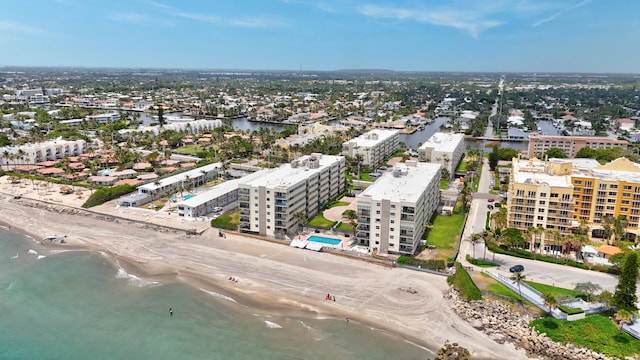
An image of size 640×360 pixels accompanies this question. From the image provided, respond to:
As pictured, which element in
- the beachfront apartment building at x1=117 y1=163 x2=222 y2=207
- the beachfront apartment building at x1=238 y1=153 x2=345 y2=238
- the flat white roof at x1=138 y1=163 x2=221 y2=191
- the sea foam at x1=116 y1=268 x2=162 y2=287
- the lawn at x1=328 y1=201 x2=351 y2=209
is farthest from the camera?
the flat white roof at x1=138 y1=163 x2=221 y2=191

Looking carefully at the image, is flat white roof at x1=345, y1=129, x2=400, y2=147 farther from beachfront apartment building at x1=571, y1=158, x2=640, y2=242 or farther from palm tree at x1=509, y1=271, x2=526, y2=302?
palm tree at x1=509, y1=271, x2=526, y2=302

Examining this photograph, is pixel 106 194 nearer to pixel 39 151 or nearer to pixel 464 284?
pixel 39 151

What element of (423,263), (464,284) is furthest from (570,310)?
(423,263)

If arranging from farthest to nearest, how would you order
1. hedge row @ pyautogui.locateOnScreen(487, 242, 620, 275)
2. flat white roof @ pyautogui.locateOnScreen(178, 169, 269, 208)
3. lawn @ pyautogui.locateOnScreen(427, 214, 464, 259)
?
flat white roof @ pyautogui.locateOnScreen(178, 169, 269, 208)
lawn @ pyautogui.locateOnScreen(427, 214, 464, 259)
hedge row @ pyautogui.locateOnScreen(487, 242, 620, 275)

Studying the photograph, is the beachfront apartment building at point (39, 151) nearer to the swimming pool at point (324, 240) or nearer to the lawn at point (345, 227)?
the swimming pool at point (324, 240)

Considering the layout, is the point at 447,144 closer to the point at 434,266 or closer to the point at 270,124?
the point at 434,266

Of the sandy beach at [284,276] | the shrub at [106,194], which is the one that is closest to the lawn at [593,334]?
the sandy beach at [284,276]

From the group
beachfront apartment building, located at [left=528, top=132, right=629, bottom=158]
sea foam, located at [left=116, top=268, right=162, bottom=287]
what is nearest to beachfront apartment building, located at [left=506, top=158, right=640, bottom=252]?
sea foam, located at [left=116, top=268, right=162, bottom=287]
